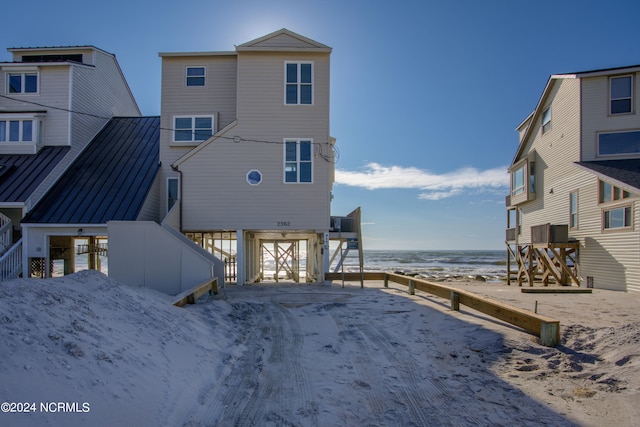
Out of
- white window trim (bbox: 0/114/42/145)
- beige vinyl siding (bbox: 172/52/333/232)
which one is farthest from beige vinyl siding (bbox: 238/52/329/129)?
white window trim (bbox: 0/114/42/145)

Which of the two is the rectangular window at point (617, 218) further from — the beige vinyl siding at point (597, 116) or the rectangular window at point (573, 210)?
the beige vinyl siding at point (597, 116)

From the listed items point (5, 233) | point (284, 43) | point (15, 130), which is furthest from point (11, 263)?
point (284, 43)

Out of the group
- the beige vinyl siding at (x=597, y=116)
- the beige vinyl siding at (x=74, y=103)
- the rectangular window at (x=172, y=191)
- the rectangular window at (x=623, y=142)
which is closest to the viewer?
the beige vinyl siding at (x=597, y=116)

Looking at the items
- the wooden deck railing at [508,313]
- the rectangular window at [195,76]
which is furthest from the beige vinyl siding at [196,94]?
the wooden deck railing at [508,313]

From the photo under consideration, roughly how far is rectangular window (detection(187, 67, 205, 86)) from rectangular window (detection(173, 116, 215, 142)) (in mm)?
1556

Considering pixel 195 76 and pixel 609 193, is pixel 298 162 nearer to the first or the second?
pixel 195 76

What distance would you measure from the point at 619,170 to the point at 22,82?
27.1 metres

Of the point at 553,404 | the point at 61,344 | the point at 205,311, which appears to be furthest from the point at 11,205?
the point at 553,404

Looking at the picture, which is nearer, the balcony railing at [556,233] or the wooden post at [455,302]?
the wooden post at [455,302]

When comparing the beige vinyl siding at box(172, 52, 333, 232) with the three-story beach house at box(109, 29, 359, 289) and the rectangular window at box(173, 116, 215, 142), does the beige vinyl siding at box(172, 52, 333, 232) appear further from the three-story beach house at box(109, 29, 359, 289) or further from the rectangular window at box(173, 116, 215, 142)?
the rectangular window at box(173, 116, 215, 142)

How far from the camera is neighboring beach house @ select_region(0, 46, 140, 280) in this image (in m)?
16.3

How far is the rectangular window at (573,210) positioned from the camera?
59.8 ft

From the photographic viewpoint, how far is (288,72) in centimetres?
1642

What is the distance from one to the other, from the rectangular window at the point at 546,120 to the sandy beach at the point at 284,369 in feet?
53.0
